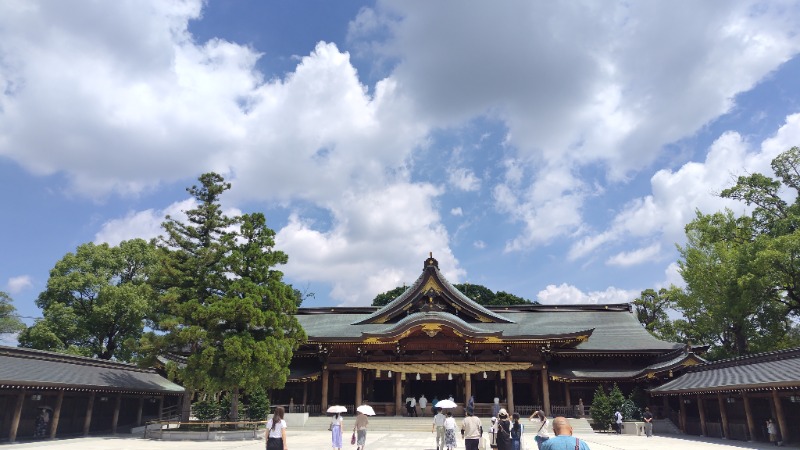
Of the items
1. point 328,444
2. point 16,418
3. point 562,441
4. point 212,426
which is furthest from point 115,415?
point 562,441

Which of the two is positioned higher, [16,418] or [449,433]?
[449,433]

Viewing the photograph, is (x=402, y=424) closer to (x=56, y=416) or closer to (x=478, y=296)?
(x=56, y=416)

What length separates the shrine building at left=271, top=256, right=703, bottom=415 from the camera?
30.0m

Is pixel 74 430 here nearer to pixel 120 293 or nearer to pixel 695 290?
pixel 120 293

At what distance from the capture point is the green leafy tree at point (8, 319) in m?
44.7

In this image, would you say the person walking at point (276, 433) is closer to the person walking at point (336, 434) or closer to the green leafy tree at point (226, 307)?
the person walking at point (336, 434)

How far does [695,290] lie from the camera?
36812 mm

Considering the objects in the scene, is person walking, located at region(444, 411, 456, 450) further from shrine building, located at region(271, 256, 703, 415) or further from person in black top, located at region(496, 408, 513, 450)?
shrine building, located at region(271, 256, 703, 415)

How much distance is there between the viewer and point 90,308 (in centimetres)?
3922

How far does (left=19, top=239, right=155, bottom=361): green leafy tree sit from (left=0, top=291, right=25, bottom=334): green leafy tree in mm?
10063

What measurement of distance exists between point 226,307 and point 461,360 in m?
15.6

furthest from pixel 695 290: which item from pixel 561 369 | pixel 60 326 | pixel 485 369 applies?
pixel 60 326

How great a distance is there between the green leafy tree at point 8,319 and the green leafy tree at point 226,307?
30.2 meters

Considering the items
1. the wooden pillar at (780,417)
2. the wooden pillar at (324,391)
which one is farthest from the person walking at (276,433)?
the wooden pillar at (324,391)
